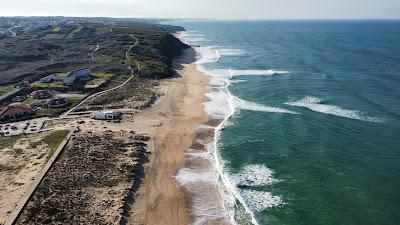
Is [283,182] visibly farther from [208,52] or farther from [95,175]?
[208,52]

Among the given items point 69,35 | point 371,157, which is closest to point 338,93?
point 371,157

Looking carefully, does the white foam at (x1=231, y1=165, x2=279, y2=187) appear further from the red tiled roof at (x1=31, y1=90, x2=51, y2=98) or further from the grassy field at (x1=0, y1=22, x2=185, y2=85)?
the grassy field at (x1=0, y1=22, x2=185, y2=85)

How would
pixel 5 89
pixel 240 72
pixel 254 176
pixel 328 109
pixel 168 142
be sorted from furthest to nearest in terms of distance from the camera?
1. pixel 240 72
2. pixel 5 89
3. pixel 328 109
4. pixel 168 142
5. pixel 254 176

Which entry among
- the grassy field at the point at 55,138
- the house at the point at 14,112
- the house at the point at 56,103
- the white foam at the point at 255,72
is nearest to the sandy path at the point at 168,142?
the grassy field at the point at 55,138

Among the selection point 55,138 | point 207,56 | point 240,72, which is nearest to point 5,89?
point 55,138

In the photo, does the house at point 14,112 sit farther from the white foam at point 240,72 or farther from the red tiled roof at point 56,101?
the white foam at point 240,72

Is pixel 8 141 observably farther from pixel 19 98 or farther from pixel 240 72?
pixel 240 72
